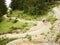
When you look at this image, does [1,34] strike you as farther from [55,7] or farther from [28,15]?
[55,7]

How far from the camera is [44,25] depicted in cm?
3566

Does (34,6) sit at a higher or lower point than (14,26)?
higher

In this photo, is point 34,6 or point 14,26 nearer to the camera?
point 14,26

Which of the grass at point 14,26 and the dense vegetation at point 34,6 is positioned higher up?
the dense vegetation at point 34,6

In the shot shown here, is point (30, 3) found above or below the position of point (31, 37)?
above

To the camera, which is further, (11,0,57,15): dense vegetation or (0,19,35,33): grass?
(11,0,57,15): dense vegetation

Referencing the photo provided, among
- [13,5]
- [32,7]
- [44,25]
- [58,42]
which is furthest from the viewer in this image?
[13,5]

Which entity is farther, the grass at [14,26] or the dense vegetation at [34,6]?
the dense vegetation at [34,6]

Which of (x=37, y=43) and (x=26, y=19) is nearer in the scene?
(x=37, y=43)

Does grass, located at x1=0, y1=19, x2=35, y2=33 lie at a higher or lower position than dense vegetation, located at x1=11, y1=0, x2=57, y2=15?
lower

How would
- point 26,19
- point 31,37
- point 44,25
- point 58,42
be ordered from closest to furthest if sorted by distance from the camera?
point 58,42 < point 31,37 < point 44,25 < point 26,19

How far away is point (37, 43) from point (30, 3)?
2217 cm

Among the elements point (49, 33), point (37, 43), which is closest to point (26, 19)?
point (49, 33)

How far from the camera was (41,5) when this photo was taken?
4634 cm
